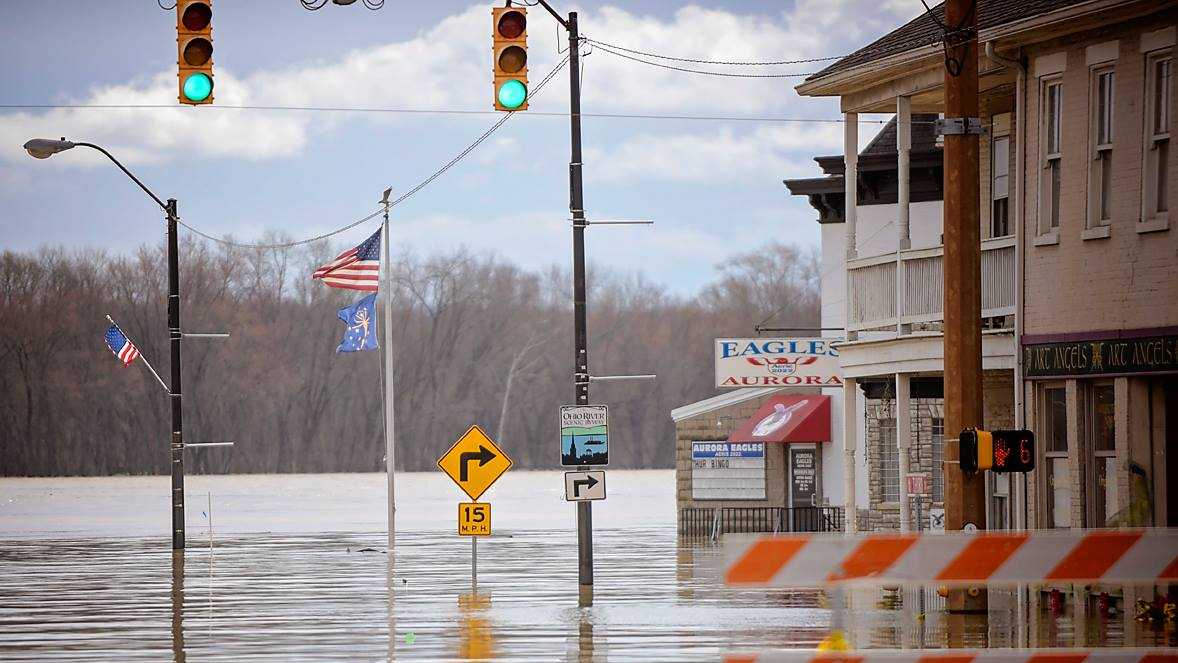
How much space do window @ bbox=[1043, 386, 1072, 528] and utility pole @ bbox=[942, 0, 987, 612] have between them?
4.19 meters

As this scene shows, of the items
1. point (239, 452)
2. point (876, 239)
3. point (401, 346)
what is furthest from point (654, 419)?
point (876, 239)

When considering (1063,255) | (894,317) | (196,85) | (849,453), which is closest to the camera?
(196,85)

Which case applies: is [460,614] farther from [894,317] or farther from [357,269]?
[357,269]

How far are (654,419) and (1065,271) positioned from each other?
404ft

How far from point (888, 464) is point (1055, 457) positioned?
51.8 ft

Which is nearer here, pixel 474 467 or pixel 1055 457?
pixel 1055 457

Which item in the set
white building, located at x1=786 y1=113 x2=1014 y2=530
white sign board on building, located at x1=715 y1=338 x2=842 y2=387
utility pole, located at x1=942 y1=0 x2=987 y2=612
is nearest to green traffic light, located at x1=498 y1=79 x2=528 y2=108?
utility pole, located at x1=942 y1=0 x2=987 y2=612

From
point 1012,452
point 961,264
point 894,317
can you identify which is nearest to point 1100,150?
point 961,264

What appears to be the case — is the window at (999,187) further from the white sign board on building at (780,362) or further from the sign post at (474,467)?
the white sign board on building at (780,362)

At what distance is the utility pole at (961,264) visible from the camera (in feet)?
62.7

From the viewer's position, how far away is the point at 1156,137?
21.0 metres

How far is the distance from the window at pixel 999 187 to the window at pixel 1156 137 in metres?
5.47

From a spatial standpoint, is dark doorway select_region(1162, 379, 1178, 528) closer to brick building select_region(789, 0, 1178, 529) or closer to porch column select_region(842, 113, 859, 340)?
brick building select_region(789, 0, 1178, 529)

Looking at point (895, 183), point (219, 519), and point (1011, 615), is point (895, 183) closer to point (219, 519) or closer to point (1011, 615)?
point (1011, 615)
